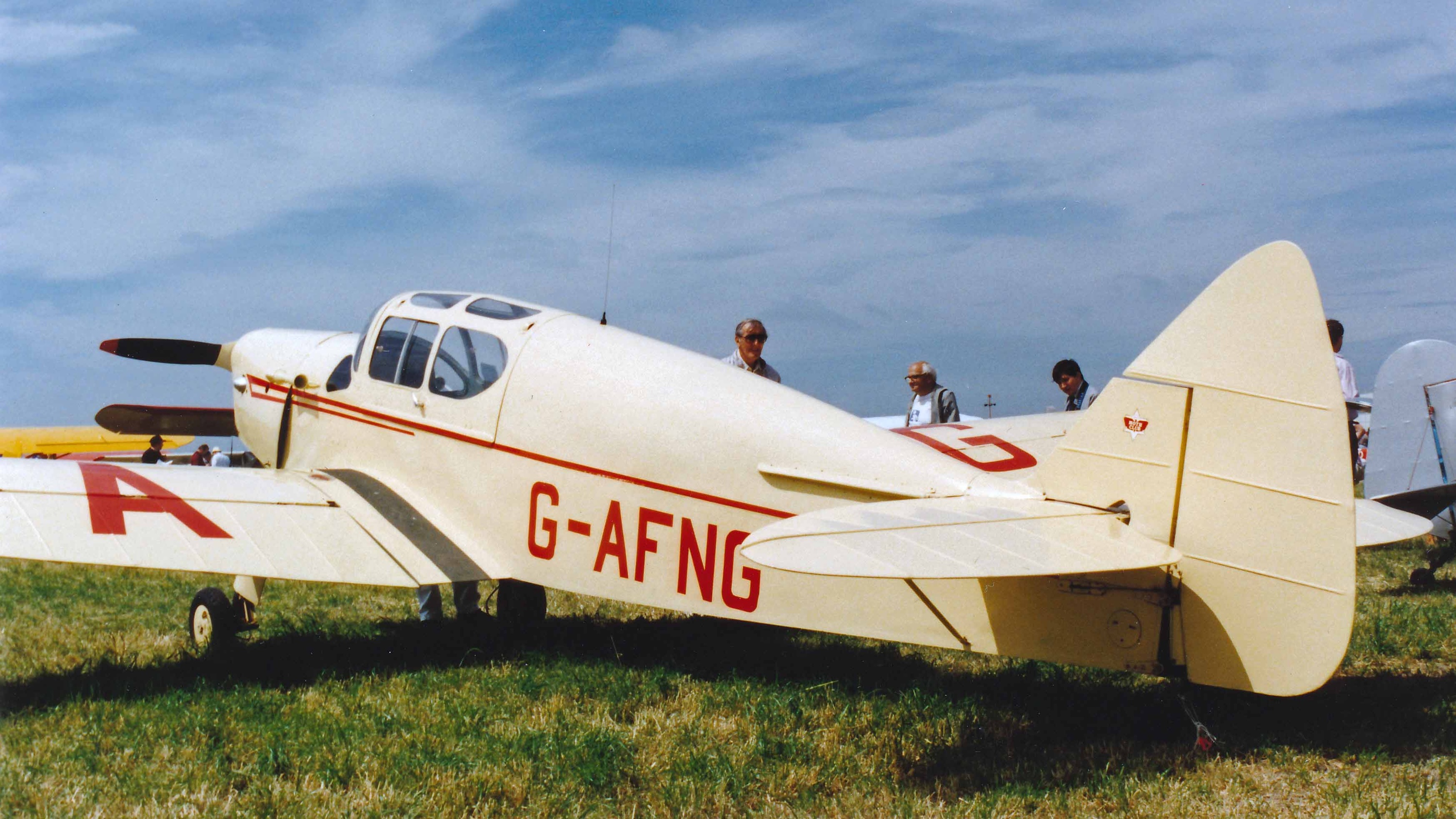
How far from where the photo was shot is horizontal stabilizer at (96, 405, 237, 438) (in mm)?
9125

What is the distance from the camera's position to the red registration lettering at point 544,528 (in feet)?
16.9

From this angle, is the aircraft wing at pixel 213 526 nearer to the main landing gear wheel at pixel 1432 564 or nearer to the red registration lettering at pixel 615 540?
the red registration lettering at pixel 615 540

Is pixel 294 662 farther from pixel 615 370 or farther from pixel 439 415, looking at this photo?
pixel 615 370

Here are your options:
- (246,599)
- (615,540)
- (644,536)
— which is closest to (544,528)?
(615,540)

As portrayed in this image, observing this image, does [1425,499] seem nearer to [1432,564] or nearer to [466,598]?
[1432,564]

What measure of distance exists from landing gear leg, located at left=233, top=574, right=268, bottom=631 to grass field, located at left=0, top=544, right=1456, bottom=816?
0.27m

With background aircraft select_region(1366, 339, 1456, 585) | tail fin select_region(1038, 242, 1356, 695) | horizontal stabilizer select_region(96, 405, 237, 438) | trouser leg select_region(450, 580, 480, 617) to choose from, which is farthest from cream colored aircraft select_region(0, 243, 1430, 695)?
background aircraft select_region(1366, 339, 1456, 585)

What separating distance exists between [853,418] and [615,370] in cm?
126

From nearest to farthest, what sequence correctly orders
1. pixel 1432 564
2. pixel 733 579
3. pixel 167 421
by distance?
pixel 733 579
pixel 1432 564
pixel 167 421

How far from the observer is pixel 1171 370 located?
343 centimetres

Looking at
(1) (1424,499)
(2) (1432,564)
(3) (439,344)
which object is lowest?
(2) (1432,564)

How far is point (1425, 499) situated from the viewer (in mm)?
7781

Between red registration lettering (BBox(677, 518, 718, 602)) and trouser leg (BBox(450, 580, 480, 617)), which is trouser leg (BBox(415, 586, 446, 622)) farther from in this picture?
red registration lettering (BBox(677, 518, 718, 602))

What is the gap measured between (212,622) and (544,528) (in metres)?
2.20
